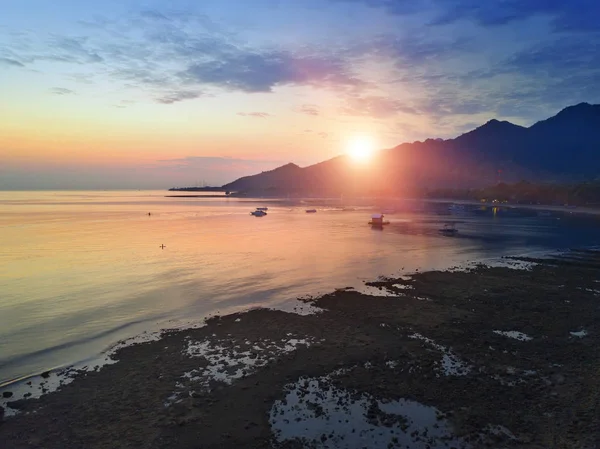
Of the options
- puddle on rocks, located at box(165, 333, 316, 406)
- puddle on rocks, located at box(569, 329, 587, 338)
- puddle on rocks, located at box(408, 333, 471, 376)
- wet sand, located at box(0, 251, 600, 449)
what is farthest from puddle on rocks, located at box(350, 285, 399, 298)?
puddle on rocks, located at box(569, 329, 587, 338)

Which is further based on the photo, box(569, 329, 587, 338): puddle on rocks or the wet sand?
box(569, 329, 587, 338): puddle on rocks

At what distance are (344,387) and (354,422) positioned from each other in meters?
2.13

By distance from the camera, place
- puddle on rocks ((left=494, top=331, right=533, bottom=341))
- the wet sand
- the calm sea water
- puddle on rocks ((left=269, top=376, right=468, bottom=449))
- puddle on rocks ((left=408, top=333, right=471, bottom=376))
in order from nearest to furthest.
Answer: puddle on rocks ((left=269, top=376, right=468, bottom=449)), the wet sand, puddle on rocks ((left=408, top=333, right=471, bottom=376)), puddle on rocks ((left=494, top=331, right=533, bottom=341)), the calm sea water

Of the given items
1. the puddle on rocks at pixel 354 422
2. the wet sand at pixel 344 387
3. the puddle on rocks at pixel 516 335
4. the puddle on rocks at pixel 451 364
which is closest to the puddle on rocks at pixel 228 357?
the wet sand at pixel 344 387

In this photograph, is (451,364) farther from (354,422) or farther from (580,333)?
(580,333)

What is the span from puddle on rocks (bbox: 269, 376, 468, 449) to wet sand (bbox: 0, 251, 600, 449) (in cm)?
5

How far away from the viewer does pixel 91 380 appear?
15594 millimetres

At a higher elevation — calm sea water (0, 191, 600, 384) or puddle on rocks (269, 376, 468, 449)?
puddle on rocks (269, 376, 468, 449)

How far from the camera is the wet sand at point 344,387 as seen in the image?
468 inches

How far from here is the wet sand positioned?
1189 cm

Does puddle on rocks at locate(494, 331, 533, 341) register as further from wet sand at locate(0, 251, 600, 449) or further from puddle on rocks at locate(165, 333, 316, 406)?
puddle on rocks at locate(165, 333, 316, 406)

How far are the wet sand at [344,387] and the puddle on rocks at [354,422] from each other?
0.05 m

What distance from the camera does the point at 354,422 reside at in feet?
41.5

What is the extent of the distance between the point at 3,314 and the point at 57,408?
16042 millimetres
